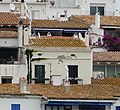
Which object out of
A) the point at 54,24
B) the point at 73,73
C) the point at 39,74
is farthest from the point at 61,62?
the point at 54,24

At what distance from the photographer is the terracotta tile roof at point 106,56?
210ft

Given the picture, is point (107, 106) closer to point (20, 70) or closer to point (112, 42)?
point (20, 70)

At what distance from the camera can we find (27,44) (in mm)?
59156

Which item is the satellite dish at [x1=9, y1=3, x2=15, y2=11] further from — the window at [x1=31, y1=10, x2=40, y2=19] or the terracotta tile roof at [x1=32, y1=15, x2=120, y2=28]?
the window at [x1=31, y1=10, x2=40, y2=19]

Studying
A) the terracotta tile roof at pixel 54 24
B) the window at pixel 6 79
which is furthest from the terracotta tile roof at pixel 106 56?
the window at pixel 6 79

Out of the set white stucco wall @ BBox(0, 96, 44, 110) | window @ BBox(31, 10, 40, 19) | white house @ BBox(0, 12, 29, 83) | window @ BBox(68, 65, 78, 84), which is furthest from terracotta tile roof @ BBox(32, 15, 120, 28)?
white stucco wall @ BBox(0, 96, 44, 110)

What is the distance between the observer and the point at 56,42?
5984cm

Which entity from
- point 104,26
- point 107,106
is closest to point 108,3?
point 104,26

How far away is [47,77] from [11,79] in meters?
2.13

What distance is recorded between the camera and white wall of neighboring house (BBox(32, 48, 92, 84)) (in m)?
58.3

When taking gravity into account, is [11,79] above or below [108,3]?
below

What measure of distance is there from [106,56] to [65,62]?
22.2ft

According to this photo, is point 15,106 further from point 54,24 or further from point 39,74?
point 54,24

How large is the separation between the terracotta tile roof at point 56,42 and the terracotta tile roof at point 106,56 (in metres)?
3.70
